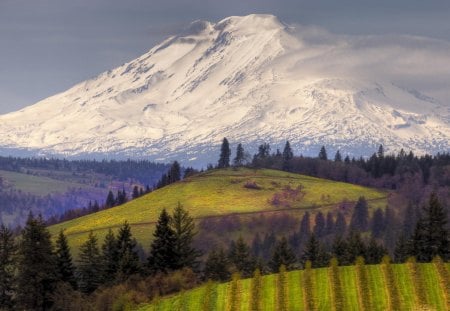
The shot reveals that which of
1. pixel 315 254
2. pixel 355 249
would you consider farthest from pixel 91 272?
pixel 355 249

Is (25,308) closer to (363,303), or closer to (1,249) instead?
(1,249)

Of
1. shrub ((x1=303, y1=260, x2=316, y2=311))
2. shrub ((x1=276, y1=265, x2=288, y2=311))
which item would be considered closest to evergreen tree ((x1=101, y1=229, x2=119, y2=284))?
shrub ((x1=276, y1=265, x2=288, y2=311))

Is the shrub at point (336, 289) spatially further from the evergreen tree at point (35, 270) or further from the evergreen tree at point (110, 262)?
the evergreen tree at point (35, 270)

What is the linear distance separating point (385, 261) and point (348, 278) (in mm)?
4844

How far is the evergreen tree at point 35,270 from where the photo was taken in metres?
109

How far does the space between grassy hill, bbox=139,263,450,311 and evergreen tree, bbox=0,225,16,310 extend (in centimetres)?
2892

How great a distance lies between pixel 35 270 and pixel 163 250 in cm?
1862

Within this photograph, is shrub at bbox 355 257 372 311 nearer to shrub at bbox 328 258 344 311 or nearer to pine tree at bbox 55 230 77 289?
shrub at bbox 328 258 344 311

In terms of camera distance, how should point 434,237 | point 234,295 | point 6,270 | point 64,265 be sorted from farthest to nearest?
point 64,265, point 434,237, point 6,270, point 234,295

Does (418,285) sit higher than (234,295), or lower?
lower

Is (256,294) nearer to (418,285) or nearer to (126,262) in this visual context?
(418,285)

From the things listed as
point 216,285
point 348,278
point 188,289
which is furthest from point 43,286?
point 348,278

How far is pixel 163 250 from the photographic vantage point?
11862 centimetres

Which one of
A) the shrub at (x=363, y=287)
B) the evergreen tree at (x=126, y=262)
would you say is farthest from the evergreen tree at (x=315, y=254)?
the shrub at (x=363, y=287)
